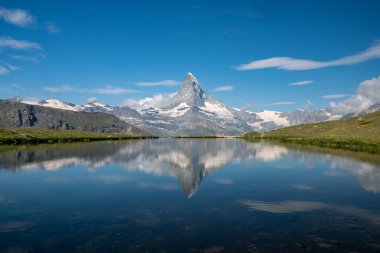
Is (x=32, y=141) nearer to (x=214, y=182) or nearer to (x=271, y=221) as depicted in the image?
(x=214, y=182)

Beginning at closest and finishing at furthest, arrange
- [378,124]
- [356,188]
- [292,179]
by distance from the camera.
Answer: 1. [356,188]
2. [292,179]
3. [378,124]

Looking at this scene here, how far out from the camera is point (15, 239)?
73.7 ft

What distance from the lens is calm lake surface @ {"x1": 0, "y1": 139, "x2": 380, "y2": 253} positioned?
71.5ft

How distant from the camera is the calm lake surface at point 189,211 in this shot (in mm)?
21781

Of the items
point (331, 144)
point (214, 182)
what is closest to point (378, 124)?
point (331, 144)

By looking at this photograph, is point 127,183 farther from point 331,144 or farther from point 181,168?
point 331,144

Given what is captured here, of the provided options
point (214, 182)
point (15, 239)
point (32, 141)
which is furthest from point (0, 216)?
point (32, 141)

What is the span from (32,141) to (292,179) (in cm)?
12001

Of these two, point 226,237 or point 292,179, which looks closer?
point 226,237

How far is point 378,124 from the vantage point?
130 metres

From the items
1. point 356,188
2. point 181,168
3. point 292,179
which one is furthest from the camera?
point 181,168

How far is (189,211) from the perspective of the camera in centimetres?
2980

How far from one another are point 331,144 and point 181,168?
7624 centimetres

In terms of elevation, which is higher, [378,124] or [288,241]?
[378,124]
